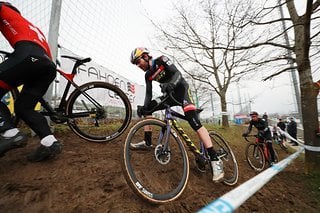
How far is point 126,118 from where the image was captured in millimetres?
3291

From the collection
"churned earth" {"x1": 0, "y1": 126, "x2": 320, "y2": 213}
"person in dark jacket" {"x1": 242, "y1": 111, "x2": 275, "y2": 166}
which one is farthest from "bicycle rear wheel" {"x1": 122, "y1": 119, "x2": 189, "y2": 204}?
"person in dark jacket" {"x1": 242, "y1": 111, "x2": 275, "y2": 166}

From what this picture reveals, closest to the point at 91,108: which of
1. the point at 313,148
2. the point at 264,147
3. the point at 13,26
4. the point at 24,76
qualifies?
the point at 24,76

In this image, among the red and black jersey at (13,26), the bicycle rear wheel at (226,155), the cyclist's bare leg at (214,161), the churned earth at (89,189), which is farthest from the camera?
the bicycle rear wheel at (226,155)

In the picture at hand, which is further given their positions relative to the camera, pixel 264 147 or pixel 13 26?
pixel 264 147

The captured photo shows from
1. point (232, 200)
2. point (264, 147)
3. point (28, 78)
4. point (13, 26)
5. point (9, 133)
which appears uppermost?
point (13, 26)

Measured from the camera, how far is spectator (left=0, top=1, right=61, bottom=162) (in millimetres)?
1907

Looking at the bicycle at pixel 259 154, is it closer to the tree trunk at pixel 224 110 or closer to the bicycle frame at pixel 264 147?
the bicycle frame at pixel 264 147

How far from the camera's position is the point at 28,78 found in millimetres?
2082

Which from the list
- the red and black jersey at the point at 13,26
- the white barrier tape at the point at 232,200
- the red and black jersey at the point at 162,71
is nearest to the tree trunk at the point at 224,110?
the red and black jersey at the point at 162,71

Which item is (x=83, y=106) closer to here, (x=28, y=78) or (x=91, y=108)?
(x=91, y=108)

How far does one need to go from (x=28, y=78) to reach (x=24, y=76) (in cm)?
8

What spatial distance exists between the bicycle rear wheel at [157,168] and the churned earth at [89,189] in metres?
0.15

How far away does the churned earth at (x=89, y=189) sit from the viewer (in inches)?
67.2

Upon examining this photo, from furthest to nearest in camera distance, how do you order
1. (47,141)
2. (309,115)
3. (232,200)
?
1. (309,115)
2. (47,141)
3. (232,200)
